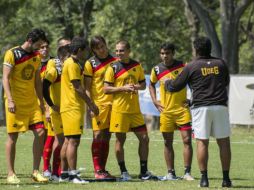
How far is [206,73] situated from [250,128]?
15.8 metres

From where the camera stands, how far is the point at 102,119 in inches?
537

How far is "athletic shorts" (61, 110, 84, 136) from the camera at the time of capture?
12.7 meters

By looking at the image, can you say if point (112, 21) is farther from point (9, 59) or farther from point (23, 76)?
point (9, 59)

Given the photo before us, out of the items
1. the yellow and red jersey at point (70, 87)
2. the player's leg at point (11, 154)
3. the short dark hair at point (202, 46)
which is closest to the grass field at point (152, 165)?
the player's leg at point (11, 154)

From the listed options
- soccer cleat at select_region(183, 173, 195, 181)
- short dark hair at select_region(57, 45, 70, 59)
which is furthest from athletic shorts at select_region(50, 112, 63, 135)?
soccer cleat at select_region(183, 173, 195, 181)

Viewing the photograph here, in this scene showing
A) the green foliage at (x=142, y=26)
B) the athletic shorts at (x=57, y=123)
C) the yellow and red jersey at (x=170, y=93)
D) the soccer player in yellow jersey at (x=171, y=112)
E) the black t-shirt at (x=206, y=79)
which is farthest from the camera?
the green foliage at (x=142, y=26)

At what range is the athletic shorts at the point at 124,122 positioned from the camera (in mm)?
13469

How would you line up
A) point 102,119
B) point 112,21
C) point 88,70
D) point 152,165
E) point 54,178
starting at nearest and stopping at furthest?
1. point 54,178
2. point 88,70
3. point 102,119
4. point 152,165
5. point 112,21

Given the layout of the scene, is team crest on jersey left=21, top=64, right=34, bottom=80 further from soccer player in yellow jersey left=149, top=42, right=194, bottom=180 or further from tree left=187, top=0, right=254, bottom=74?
tree left=187, top=0, right=254, bottom=74

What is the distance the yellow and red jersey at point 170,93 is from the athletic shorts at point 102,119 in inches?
37.6

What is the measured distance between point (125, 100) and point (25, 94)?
1.67 metres

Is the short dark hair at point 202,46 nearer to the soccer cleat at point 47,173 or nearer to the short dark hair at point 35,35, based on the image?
the short dark hair at point 35,35

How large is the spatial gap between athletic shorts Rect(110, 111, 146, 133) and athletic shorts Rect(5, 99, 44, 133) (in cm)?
124

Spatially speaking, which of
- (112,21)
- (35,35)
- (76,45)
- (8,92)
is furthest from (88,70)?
(112,21)
